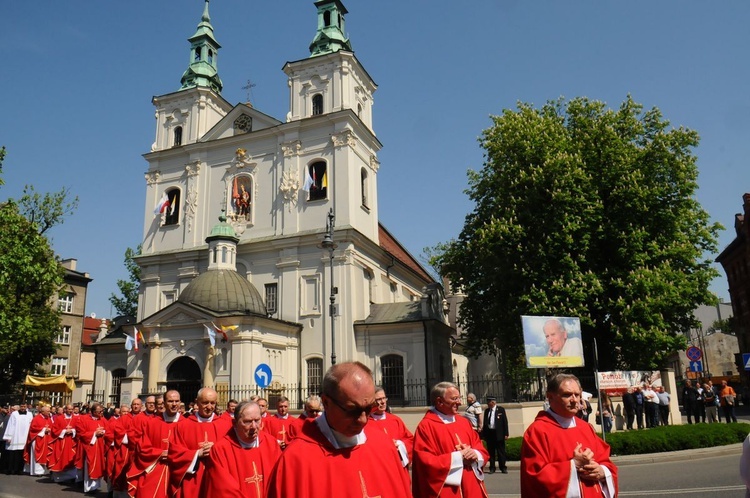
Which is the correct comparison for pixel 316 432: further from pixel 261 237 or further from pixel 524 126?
pixel 261 237

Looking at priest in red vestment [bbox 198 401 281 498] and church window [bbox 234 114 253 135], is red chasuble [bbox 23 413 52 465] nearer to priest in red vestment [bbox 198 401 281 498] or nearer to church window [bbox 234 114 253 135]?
priest in red vestment [bbox 198 401 281 498]

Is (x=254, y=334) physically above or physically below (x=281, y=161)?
below

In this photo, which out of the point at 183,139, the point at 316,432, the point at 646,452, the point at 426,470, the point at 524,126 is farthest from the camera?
the point at 183,139

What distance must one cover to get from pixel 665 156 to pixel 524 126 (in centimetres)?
648

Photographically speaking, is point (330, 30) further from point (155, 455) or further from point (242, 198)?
point (155, 455)

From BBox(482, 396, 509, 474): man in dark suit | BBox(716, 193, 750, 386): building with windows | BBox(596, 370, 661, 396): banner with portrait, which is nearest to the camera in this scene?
BBox(482, 396, 509, 474): man in dark suit

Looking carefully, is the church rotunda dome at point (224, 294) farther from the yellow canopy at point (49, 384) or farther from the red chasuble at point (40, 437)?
the red chasuble at point (40, 437)

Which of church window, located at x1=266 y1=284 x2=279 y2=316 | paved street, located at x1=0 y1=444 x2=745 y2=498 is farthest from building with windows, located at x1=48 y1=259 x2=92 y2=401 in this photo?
paved street, located at x1=0 y1=444 x2=745 y2=498

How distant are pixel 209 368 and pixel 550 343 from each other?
1688 centimetres

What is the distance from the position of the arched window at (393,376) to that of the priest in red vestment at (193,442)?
24153 millimetres

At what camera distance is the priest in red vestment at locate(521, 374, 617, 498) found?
198 inches

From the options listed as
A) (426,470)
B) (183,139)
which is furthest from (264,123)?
(426,470)

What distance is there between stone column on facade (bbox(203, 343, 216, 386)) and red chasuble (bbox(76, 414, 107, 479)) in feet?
41.7

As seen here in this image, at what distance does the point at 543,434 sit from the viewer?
5.36m
